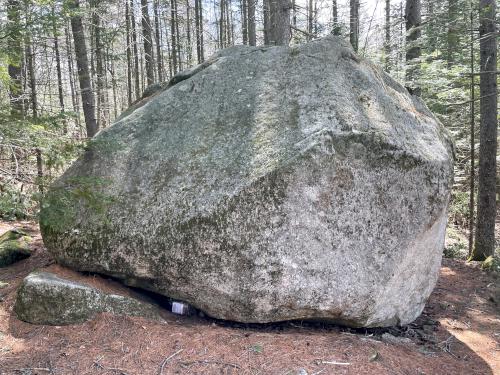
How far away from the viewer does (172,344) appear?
4316mm

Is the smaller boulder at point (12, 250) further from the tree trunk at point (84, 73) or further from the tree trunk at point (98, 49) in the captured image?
the tree trunk at point (98, 49)

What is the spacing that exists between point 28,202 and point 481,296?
7627 millimetres

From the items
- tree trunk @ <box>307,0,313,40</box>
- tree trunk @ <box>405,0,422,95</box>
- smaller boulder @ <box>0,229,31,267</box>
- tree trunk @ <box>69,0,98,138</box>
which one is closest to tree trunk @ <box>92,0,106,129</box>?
tree trunk @ <box>69,0,98,138</box>

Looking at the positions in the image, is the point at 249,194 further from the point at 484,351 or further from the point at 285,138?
the point at 484,351

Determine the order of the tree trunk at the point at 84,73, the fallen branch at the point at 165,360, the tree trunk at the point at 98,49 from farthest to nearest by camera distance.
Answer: the tree trunk at the point at 98,49
the tree trunk at the point at 84,73
the fallen branch at the point at 165,360

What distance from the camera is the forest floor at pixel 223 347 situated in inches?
155

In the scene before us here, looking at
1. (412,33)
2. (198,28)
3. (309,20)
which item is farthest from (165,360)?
(198,28)

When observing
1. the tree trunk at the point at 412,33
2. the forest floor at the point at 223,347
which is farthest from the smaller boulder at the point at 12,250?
the tree trunk at the point at 412,33

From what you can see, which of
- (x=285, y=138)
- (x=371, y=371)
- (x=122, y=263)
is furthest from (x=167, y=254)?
(x=371, y=371)

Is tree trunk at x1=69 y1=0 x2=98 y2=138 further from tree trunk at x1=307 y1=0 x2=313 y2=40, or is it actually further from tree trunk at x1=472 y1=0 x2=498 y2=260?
tree trunk at x1=472 y1=0 x2=498 y2=260

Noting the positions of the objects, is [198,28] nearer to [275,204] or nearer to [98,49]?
[98,49]

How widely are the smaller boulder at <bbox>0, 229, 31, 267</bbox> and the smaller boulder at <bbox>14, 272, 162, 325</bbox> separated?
257cm

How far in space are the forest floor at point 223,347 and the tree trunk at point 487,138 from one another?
12.8ft

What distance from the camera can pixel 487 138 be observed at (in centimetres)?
883
